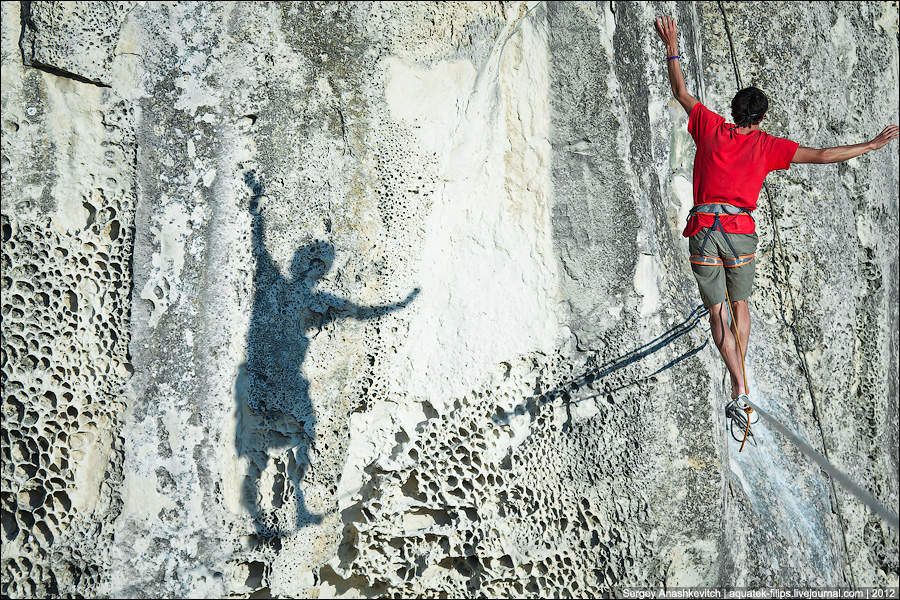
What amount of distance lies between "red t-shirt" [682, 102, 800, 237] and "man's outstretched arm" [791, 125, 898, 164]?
0.16 ft

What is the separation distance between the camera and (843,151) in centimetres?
246

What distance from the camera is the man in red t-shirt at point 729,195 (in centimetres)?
263

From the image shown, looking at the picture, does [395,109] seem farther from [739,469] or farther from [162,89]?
[739,469]

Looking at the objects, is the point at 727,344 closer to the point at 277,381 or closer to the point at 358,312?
the point at 358,312

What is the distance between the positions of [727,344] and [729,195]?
1.89 feet

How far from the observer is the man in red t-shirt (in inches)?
104

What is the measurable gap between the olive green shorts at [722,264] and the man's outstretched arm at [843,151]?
1.10 ft

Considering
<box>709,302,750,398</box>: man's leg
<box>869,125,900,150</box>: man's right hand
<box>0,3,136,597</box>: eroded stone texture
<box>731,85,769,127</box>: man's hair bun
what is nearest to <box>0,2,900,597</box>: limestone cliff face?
<box>0,3,136,597</box>: eroded stone texture

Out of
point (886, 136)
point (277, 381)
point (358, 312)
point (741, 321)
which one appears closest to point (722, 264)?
point (741, 321)

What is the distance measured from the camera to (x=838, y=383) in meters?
3.83

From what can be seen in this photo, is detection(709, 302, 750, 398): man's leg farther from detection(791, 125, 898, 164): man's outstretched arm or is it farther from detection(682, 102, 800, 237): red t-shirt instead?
detection(791, 125, 898, 164): man's outstretched arm

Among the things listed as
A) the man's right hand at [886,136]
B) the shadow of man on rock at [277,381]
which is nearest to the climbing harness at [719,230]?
the man's right hand at [886,136]

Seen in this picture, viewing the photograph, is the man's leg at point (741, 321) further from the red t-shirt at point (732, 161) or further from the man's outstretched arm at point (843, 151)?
the man's outstretched arm at point (843, 151)

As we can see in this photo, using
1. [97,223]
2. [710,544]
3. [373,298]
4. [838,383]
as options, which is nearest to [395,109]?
[373,298]
